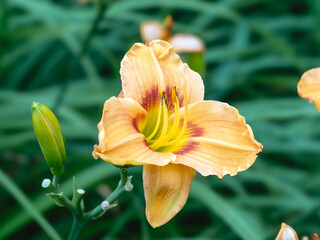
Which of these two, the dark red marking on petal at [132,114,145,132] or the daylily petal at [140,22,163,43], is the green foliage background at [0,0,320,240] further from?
the dark red marking on petal at [132,114,145,132]

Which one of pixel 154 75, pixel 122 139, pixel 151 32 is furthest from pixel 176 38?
pixel 122 139

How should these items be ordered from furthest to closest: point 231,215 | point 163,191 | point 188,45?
1. point 231,215
2. point 188,45
3. point 163,191

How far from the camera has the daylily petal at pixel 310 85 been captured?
0.75 meters

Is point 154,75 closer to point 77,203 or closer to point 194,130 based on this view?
point 194,130

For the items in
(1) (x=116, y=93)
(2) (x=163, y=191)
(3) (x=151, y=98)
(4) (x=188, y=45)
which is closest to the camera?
(2) (x=163, y=191)

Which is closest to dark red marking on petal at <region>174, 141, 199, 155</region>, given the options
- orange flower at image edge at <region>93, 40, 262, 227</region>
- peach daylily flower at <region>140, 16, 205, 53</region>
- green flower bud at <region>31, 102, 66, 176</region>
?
orange flower at image edge at <region>93, 40, 262, 227</region>

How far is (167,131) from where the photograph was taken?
0.77 metres

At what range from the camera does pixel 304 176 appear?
1.65 metres

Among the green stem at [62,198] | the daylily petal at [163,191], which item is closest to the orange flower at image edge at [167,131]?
the daylily petal at [163,191]

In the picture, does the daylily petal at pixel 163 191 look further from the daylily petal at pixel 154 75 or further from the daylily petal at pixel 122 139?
the daylily petal at pixel 154 75

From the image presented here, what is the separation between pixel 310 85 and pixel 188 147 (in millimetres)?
249

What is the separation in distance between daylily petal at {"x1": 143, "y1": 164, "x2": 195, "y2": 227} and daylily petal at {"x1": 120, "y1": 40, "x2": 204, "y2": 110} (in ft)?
0.46

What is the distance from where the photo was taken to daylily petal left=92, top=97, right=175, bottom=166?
615mm

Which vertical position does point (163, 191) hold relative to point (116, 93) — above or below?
above
